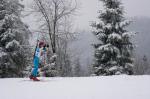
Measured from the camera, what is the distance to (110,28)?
2684 cm

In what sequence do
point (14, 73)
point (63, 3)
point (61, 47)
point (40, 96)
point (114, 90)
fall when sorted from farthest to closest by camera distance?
point (61, 47) → point (63, 3) → point (14, 73) → point (114, 90) → point (40, 96)

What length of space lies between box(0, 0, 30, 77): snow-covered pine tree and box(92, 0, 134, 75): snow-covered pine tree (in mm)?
7003

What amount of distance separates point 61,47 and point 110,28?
69.6ft

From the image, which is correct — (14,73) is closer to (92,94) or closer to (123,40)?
(123,40)

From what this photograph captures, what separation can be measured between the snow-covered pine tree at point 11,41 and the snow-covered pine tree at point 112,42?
700 centimetres

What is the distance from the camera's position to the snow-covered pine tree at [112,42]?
2619 cm

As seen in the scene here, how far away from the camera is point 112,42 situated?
26922mm

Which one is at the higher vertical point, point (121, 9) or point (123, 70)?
point (121, 9)

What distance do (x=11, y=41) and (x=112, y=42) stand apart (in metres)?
9.17

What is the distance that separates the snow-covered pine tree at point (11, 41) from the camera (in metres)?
26.4

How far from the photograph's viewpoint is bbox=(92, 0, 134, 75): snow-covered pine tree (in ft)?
85.9

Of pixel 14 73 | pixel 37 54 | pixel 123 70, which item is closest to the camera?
pixel 37 54

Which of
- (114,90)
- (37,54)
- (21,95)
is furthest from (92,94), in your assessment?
(37,54)

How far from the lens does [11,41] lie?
26406 millimetres
